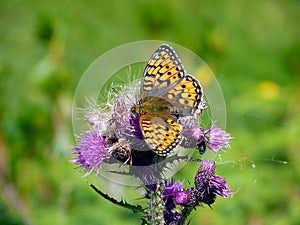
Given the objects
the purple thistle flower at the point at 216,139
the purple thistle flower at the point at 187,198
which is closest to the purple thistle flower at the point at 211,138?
the purple thistle flower at the point at 216,139

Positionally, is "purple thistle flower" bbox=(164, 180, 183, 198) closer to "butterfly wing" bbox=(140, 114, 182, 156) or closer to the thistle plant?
the thistle plant

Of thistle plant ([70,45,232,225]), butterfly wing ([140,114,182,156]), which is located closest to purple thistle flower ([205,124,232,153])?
thistle plant ([70,45,232,225])

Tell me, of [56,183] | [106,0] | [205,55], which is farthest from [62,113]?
[106,0]

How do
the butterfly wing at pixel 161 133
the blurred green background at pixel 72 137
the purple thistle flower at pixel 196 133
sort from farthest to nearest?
the blurred green background at pixel 72 137
the purple thistle flower at pixel 196 133
the butterfly wing at pixel 161 133

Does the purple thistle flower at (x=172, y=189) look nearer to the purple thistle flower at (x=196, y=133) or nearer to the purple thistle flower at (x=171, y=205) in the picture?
the purple thistle flower at (x=171, y=205)

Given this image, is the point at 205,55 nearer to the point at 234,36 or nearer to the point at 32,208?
the point at 32,208

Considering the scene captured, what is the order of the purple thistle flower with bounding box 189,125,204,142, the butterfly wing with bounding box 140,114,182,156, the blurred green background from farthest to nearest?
1. the blurred green background
2. the purple thistle flower with bounding box 189,125,204,142
3. the butterfly wing with bounding box 140,114,182,156

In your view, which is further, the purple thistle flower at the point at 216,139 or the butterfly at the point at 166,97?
the purple thistle flower at the point at 216,139

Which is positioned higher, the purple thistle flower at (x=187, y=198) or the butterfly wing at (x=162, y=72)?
the butterfly wing at (x=162, y=72)

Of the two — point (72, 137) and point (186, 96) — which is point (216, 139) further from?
point (72, 137)
